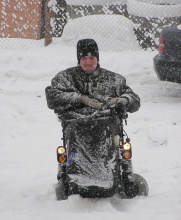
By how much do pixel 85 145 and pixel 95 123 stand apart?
21 centimetres

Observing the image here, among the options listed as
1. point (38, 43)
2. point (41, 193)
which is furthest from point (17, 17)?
point (41, 193)

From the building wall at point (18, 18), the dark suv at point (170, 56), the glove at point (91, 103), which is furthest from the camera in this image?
the building wall at point (18, 18)

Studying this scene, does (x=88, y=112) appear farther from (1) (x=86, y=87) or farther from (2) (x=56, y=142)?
(2) (x=56, y=142)

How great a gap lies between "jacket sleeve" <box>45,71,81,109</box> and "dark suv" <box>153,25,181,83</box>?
177 inches

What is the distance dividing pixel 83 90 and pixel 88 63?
0.83 feet

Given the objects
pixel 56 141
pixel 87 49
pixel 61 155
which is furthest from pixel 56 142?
pixel 87 49

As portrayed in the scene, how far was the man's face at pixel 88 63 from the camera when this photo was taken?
4668mm

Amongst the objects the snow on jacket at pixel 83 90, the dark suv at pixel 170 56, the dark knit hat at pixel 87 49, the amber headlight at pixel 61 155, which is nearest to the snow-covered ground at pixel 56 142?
the amber headlight at pixel 61 155

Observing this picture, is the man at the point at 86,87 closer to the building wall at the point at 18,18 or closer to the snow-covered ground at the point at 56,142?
the snow-covered ground at the point at 56,142

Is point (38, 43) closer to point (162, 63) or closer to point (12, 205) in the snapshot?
point (162, 63)

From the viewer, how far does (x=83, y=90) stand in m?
4.69

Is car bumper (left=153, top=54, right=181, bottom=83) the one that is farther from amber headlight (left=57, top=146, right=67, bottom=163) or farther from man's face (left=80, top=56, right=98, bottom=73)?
amber headlight (left=57, top=146, right=67, bottom=163)

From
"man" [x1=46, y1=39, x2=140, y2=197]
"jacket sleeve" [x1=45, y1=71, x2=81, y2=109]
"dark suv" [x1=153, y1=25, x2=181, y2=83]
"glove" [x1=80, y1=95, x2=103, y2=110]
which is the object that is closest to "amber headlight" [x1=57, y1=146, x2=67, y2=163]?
"man" [x1=46, y1=39, x2=140, y2=197]

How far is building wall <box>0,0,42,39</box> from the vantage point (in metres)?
14.6
